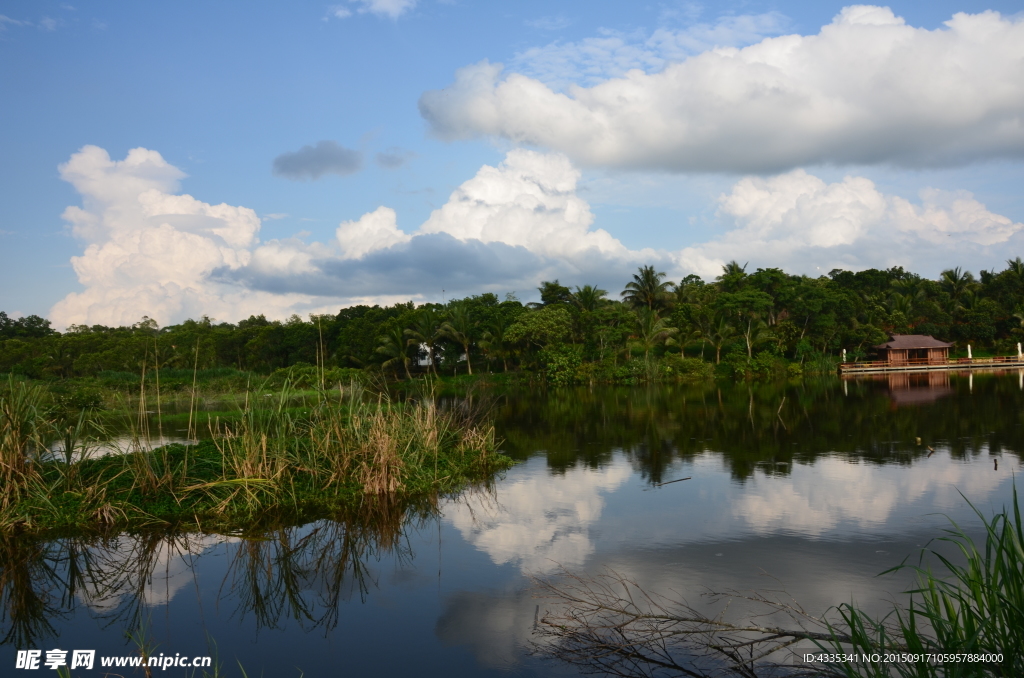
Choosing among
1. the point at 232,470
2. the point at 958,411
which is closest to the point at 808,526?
the point at 232,470

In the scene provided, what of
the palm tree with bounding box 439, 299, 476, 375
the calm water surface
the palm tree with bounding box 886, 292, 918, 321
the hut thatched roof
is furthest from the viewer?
the palm tree with bounding box 886, 292, 918, 321

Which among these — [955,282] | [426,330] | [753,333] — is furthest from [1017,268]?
[426,330]

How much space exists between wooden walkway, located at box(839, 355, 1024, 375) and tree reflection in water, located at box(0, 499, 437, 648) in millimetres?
41427

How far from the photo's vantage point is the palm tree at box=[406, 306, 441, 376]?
42250mm

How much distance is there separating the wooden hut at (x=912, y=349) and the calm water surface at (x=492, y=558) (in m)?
34.7

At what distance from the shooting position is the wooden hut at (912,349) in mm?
44750

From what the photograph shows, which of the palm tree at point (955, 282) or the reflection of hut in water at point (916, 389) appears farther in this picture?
the palm tree at point (955, 282)

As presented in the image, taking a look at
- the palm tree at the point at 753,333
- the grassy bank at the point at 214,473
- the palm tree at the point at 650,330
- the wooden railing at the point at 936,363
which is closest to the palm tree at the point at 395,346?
the palm tree at the point at 650,330

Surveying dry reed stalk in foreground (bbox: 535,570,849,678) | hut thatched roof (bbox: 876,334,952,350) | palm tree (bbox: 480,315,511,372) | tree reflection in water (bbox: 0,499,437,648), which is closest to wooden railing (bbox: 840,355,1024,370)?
hut thatched roof (bbox: 876,334,952,350)

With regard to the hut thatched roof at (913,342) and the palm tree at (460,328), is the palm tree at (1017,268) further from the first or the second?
the palm tree at (460,328)

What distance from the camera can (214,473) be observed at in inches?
376

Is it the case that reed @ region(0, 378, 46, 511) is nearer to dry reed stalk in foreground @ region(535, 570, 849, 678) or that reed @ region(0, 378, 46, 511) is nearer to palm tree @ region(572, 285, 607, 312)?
dry reed stalk in foreground @ region(535, 570, 849, 678)

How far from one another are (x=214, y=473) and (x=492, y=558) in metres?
4.52

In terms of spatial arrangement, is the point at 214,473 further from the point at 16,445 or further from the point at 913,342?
the point at 913,342
